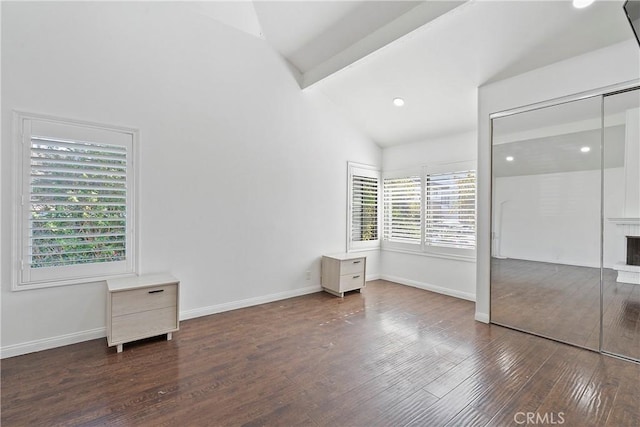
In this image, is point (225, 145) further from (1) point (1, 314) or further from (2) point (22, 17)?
(1) point (1, 314)

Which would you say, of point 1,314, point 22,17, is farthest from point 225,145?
point 1,314

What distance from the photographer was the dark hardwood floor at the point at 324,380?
1.83 metres

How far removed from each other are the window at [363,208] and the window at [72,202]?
126 inches

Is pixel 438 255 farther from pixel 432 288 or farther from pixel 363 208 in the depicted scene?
pixel 363 208

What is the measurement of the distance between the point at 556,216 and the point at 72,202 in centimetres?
468

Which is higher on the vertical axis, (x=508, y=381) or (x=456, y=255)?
(x=456, y=255)

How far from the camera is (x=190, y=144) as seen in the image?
336cm

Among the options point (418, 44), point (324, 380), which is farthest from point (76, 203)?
point (418, 44)

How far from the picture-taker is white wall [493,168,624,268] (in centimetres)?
265

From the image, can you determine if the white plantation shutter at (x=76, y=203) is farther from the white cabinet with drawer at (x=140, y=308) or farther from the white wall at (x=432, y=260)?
the white wall at (x=432, y=260)

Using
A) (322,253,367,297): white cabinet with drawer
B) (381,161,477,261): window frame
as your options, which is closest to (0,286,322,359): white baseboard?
(322,253,367,297): white cabinet with drawer

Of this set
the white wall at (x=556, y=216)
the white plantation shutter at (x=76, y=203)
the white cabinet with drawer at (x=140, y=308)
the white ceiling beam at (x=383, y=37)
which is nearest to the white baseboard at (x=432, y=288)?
the white wall at (x=556, y=216)

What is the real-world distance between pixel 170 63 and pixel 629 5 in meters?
3.80

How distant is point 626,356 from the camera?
2.53 meters
